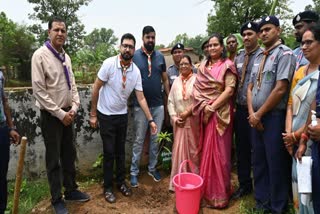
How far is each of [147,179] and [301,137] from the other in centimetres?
243

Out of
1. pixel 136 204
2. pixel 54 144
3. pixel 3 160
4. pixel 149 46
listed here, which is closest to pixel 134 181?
pixel 136 204

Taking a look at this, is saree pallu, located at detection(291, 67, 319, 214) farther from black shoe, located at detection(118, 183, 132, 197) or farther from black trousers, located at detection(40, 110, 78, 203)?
black trousers, located at detection(40, 110, 78, 203)

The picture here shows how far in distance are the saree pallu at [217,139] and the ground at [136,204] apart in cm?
21

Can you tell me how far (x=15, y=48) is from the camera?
27.2 m

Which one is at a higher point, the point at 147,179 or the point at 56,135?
the point at 56,135

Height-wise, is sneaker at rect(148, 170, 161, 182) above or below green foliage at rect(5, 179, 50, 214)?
above

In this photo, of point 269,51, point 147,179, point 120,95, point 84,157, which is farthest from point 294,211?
point 84,157

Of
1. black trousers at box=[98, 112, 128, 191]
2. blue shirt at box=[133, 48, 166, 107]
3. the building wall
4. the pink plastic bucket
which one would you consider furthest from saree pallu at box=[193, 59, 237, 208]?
the building wall

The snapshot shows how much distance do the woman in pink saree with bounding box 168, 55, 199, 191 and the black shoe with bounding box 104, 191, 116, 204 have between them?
2.57ft

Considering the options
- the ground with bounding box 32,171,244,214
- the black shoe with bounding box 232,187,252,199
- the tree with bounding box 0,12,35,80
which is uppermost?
the tree with bounding box 0,12,35,80

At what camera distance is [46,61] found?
3.04 m

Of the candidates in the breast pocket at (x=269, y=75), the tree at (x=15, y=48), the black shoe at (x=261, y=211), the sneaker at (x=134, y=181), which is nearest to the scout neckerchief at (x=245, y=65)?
the breast pocket at (x=269, y=75)

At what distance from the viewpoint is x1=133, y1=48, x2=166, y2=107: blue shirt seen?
407 cm

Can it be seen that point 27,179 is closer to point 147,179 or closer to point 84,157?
point 84,157
